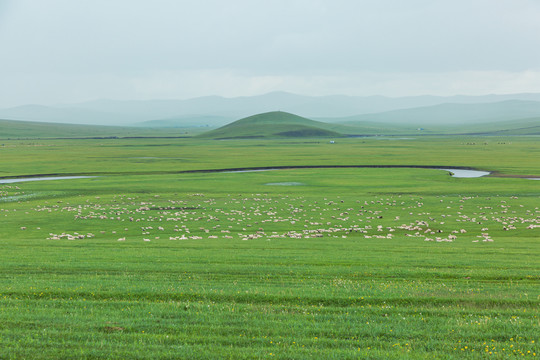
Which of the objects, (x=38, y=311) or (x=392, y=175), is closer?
(x=38, y=311)

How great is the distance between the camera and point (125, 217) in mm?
38656

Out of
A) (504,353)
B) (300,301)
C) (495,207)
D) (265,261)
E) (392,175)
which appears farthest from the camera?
(392,175)

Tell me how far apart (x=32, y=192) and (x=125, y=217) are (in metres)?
23.2

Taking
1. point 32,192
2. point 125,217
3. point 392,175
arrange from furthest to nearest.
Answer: point 392,175 < point 32,192 < point 125,217

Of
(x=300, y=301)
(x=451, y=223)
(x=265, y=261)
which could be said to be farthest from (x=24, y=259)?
(x=451, y=223)

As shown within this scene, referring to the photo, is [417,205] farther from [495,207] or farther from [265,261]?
[265,261]

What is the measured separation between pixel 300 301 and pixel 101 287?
629 cm

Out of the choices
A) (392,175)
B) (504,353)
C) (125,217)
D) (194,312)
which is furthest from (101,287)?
(392,175)

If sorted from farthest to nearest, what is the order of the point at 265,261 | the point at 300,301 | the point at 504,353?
the point at 265,261, the point at 300,301, the point at 504,353

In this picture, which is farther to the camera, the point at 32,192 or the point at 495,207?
the point at 32,192

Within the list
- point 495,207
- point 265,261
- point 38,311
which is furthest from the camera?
point 495,207

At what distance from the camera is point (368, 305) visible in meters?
13.8

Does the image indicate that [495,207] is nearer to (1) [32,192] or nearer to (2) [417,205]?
(2) [417,205]

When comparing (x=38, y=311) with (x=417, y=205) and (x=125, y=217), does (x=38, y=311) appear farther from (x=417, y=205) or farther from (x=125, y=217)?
(x=417, y=205)
